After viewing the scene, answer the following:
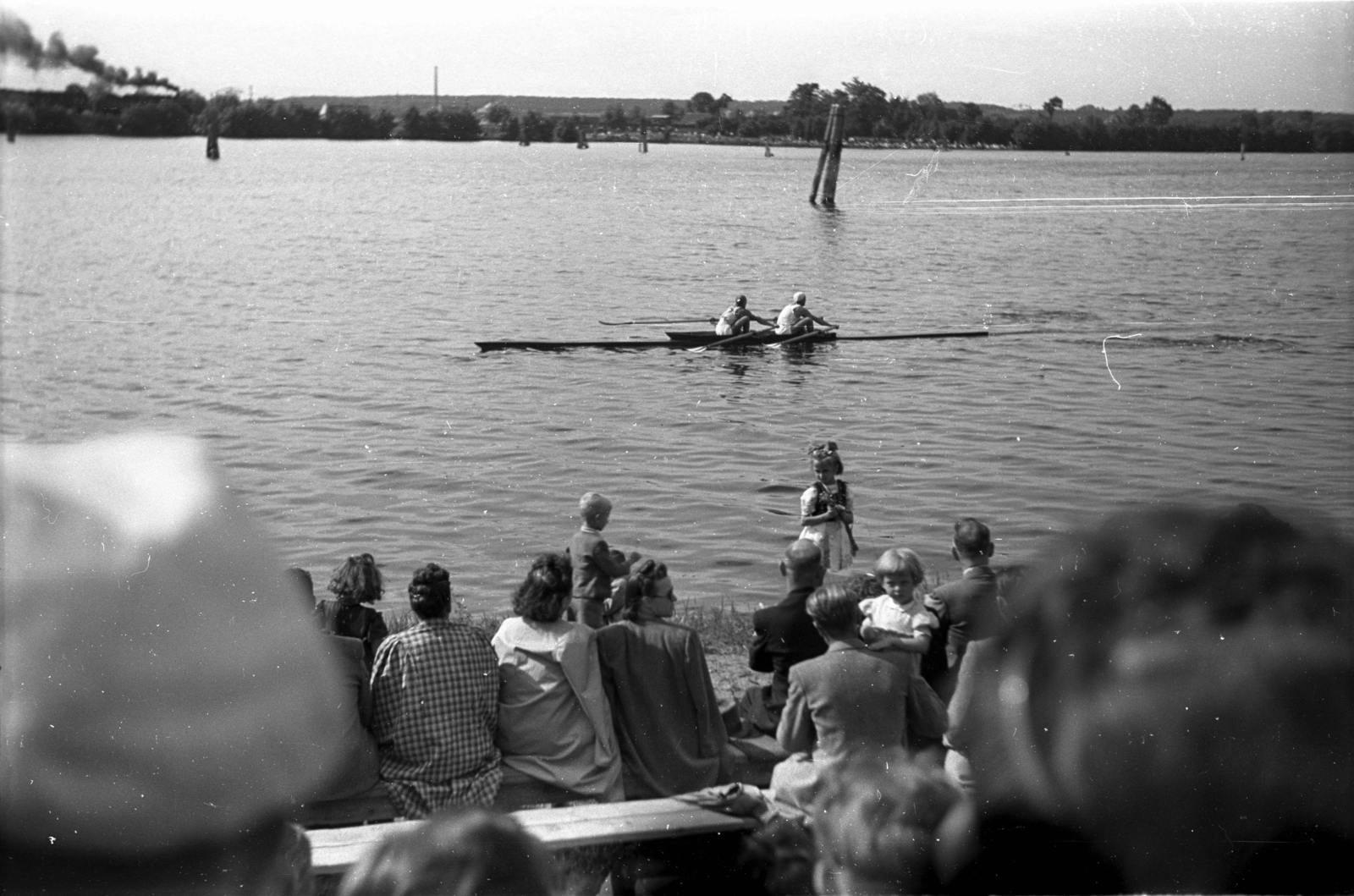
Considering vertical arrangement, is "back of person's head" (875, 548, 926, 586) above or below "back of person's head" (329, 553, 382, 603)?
above

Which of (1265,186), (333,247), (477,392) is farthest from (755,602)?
(1265,186)

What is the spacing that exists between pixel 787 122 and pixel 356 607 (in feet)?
86.6

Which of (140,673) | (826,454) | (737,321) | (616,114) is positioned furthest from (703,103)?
(140,673)

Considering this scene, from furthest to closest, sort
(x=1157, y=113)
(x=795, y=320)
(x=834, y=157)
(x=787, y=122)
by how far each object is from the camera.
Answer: (x=834, y=157) → (x=787, y=122) → (x=795, y=320) → (x=1157, y=113)

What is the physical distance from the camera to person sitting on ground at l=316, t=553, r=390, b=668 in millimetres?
4191

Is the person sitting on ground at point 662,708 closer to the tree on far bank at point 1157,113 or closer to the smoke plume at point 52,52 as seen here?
the smoke plume at point 52,52

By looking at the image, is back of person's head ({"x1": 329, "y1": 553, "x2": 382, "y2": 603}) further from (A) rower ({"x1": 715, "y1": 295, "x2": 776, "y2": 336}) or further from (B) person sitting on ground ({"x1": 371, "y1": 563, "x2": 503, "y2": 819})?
(A) rower ({"x1": 715, "y1": 295, "x2": 776, "y2": 336})

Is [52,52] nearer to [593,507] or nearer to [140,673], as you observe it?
[140,673]

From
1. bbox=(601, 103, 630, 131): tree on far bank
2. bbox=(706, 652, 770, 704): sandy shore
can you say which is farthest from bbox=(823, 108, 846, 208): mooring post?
bbox=(706, 652, 770, 704): sandy shore

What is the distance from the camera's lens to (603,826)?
3.48 m

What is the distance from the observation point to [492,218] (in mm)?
40125

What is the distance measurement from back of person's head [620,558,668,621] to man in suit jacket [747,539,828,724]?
0.34 meters

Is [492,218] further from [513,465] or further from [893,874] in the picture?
[893,874]

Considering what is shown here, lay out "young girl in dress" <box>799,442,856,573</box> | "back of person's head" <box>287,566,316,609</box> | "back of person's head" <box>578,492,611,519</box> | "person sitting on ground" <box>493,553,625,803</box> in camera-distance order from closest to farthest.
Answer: "back of person's head" <box>287,566,316,609</box> → "person sitting on ground" <box>493,553,625,803</box> → "back of person's head" <box>578,492,611,519</box> → "young girl in dress" <box>799,442,856,573</box>
